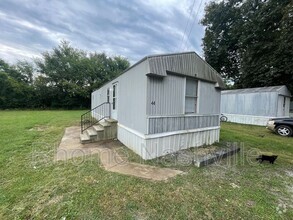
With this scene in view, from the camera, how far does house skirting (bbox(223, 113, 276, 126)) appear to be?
11469 mm

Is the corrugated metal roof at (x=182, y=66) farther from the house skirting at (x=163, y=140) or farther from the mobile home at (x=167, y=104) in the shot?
the house skirting at (x=163, y=140)

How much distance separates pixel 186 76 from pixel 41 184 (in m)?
4.91

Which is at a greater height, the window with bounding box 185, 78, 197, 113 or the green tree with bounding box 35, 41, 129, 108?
the green tree with bounding box 35, 41, 129, 108

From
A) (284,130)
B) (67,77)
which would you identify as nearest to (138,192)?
(284,130)

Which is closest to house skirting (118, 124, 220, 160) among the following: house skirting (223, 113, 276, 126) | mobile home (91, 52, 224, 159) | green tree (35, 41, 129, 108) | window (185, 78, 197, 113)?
mobile home (91, 52, 224, 159)

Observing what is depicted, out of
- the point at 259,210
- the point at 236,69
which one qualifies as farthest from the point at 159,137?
the point at 236,69

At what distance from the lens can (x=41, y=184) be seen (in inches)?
125

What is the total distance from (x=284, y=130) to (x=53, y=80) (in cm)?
2946

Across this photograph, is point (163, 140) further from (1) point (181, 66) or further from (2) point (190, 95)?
(1) point (181, 66)

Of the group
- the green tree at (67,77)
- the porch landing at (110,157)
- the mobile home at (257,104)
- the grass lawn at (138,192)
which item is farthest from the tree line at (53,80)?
the grass lawn at (138,192)

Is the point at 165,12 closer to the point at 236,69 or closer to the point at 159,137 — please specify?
the point at 159,137

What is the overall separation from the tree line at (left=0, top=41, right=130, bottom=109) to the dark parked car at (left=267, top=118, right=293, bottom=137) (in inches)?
961

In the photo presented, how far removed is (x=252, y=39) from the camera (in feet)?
49.4

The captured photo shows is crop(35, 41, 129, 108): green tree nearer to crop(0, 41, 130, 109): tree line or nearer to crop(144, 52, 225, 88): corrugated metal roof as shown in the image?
crop(0, 41, 130, 109): tree line
